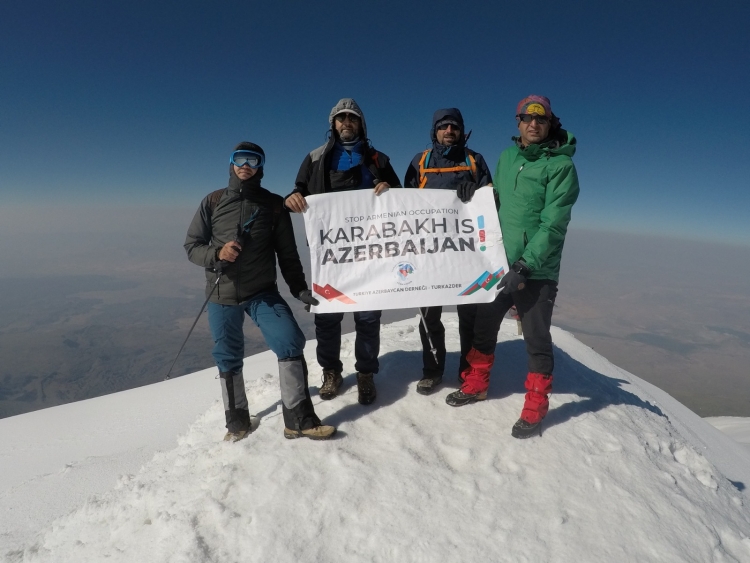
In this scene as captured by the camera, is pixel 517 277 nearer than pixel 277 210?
Yes

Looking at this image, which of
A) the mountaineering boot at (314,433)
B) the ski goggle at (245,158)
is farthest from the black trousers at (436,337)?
the ski goggle at (245,158)

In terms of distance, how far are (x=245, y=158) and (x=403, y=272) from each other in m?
2.14

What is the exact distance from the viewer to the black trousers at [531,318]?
4.04m

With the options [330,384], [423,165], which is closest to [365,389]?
[330,384]

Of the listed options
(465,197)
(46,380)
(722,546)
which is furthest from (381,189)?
(46,380)

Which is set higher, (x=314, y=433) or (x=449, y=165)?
(x=449, y=165)

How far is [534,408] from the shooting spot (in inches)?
163

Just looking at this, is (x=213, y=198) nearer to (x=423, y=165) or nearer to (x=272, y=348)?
(x=272, y=348)

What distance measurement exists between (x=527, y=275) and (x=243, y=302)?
120 inches

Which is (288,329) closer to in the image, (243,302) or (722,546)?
(243,302)

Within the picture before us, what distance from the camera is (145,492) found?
3492 mm


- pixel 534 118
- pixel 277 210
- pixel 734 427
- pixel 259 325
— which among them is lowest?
pixel 734 427

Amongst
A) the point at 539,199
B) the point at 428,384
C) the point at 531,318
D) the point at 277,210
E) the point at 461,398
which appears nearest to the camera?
the point at 539,199

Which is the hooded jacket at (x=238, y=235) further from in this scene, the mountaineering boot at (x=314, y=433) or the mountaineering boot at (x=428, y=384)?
the mountaineering boot at (x=428, y=384)
